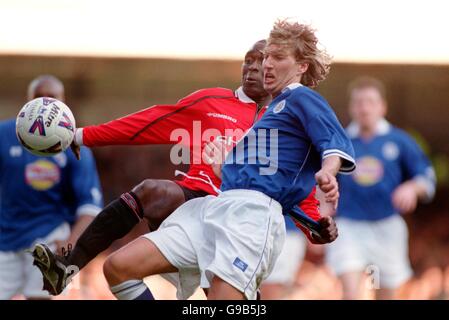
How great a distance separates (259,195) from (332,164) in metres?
0.47

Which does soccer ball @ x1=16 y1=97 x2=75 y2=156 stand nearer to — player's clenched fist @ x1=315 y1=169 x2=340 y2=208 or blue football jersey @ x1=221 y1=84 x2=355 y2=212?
blue football jersey @ x1=221 y1=84 x2=355 y2=212

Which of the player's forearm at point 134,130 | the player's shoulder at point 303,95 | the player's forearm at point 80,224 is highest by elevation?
the player's shoulder at point 303,95

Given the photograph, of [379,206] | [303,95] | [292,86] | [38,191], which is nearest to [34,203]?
[38,191]

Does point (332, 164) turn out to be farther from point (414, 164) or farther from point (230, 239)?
point (414, 164)

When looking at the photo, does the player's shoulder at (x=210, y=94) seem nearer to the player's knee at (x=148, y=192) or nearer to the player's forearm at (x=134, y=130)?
the player's forearm at (x=134, y=130)

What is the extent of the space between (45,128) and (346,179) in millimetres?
4723

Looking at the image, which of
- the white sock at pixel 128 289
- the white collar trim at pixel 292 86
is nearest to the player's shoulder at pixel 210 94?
the white collar trim at pixel 292 86

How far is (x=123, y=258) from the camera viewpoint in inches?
205

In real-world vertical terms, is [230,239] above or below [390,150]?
above

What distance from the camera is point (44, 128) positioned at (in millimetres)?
5551

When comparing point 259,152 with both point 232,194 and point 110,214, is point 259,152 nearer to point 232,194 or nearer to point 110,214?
point 232,194

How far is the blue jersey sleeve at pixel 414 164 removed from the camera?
9.49 m

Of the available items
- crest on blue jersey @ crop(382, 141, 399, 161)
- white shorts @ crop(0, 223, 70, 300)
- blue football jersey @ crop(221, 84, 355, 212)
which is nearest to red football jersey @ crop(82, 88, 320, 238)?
blue football jersey @ crop(221, 84, 355, 212)

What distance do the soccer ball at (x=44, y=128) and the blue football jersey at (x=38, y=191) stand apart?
241cm
